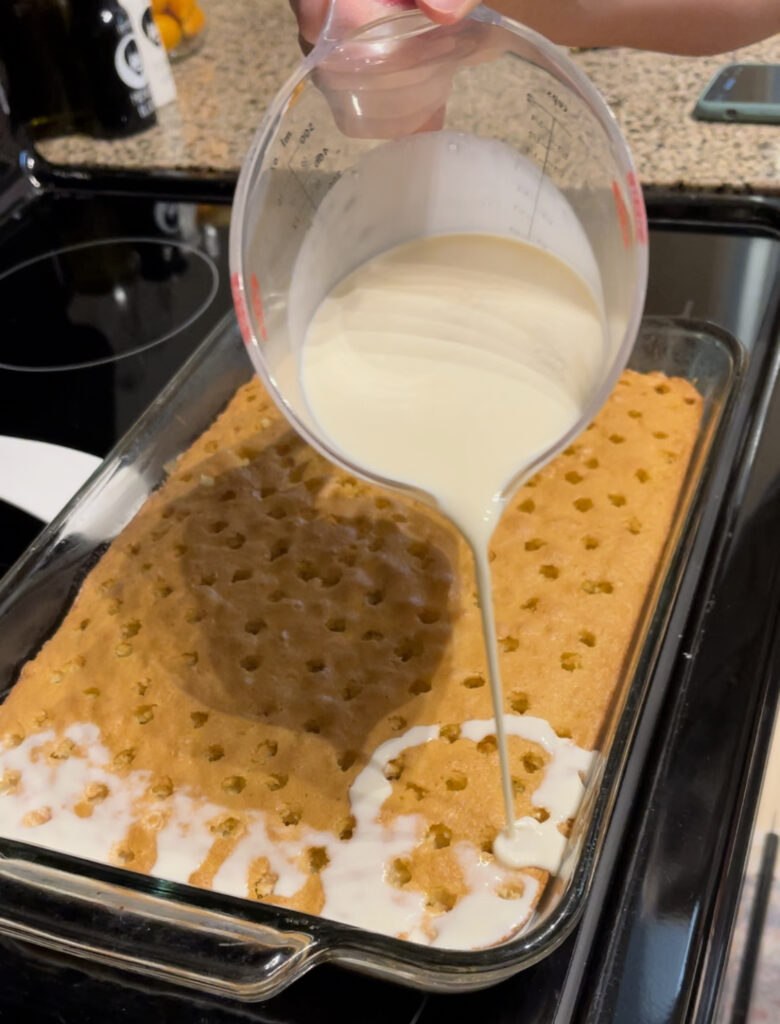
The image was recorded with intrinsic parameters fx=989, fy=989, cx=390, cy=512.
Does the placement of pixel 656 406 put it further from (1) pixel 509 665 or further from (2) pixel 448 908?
(2) pixel 448 908

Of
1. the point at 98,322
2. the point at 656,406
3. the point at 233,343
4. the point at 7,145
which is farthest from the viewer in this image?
the point at 7,145

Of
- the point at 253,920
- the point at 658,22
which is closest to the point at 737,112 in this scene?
the point at 658,22

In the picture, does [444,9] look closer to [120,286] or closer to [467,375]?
[467,375]

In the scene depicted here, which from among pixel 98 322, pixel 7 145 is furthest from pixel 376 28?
pixel 7 145

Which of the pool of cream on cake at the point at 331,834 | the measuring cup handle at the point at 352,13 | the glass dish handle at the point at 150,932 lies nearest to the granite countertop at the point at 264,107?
the measuring cup handle at the point at 352,13

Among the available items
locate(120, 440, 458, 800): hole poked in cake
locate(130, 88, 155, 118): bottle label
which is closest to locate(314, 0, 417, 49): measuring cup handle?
locate(120, 440, 458, 800): hole poked in cake

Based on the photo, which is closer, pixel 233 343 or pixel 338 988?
pixel 338 988
